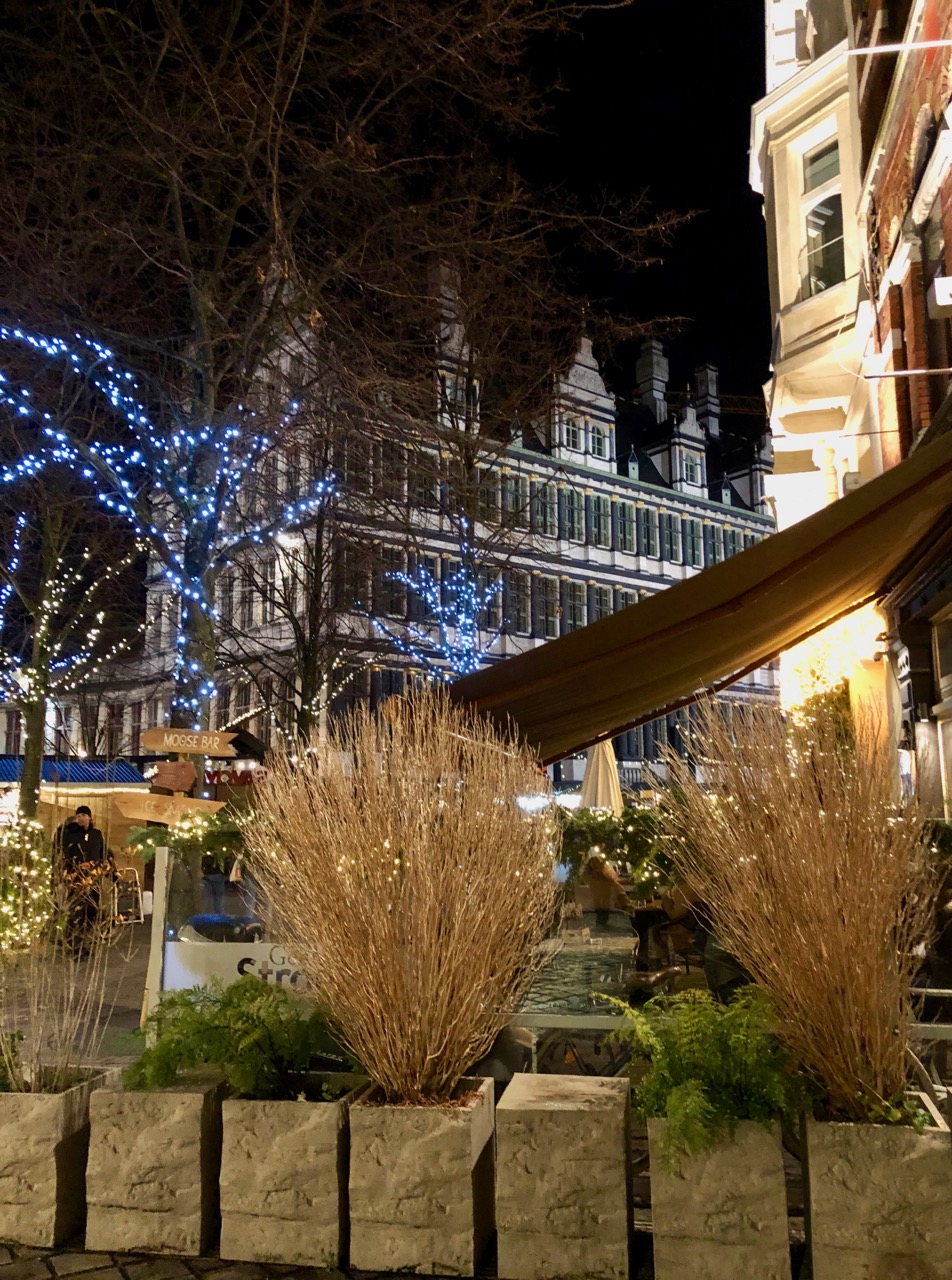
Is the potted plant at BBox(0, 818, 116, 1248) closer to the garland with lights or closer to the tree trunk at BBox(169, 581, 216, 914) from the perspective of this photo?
the tree trunk at BBox(169, 581, 216, 914)

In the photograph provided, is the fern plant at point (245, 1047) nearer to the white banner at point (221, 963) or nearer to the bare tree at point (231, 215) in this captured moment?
the white banner at point (221, 963)

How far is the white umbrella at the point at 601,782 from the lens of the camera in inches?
461

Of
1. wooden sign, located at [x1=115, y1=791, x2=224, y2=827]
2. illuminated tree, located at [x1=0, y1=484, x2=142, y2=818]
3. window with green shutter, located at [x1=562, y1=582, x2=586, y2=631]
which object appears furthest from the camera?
window with green shutter, located at [x1=562, y1=582, x2=586, y2=631]

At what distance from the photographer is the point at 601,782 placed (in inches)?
472

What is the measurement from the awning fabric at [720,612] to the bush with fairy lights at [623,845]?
595 mm

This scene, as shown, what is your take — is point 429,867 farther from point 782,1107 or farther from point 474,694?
point 474,694

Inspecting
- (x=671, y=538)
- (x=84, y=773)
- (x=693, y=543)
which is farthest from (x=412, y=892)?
(x=693, y=543)

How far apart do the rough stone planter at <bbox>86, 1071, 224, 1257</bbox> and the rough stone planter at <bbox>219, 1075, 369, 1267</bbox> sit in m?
0.11

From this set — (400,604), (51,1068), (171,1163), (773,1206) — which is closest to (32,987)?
(51,1068)

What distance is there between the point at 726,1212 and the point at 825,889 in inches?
39.1

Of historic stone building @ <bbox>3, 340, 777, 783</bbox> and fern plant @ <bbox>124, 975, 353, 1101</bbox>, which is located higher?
historic stone building @ <bbox>3, 340, 777, 783</bbox>

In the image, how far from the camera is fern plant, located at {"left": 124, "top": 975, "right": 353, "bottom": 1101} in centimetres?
361

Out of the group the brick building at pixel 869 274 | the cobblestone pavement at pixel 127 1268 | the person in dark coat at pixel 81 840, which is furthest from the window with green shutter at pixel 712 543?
the cobblestone pavement at pixel 127 1268

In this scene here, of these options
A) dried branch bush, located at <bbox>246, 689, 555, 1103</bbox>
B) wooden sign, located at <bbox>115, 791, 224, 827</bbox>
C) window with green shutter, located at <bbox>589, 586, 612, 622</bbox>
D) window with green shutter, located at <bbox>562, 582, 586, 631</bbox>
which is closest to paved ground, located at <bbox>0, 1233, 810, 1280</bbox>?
dried branch bush, located at <bbox>246, 689, 555, 1103</bbox>
